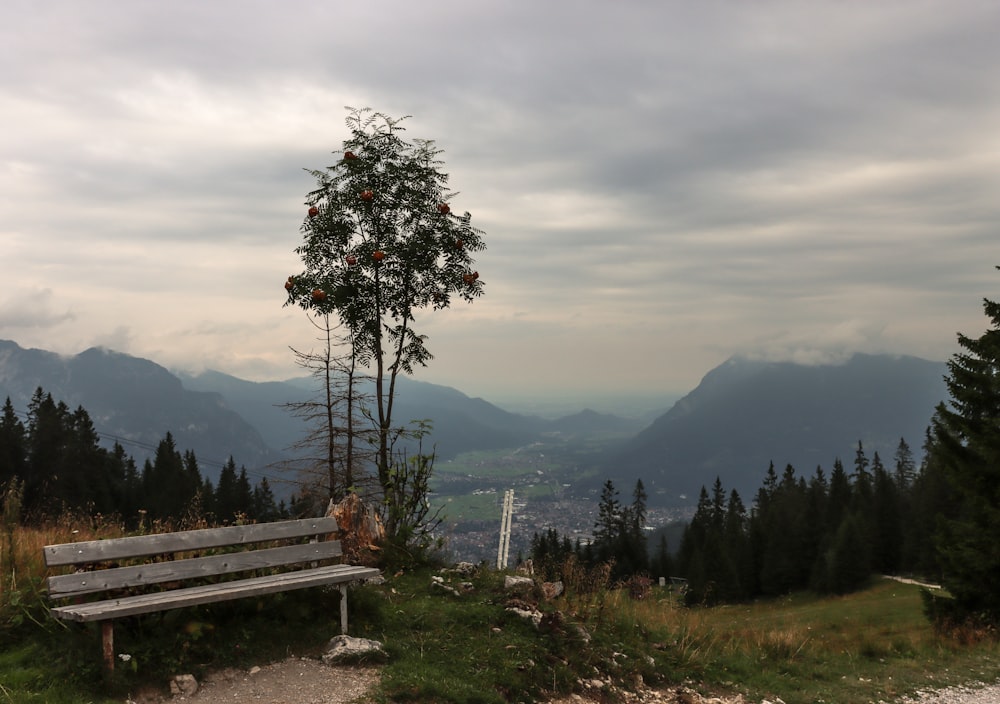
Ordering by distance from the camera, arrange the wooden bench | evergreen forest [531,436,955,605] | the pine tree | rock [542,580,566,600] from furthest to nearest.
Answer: evergreen forest [531,436,955,605], the pine tree, rock [542,580,566,600], the wooden bench

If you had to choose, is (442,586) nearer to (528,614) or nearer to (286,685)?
(528,614)

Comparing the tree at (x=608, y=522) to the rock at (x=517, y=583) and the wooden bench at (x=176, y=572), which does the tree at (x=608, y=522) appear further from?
the wooden bench at (x=176, y=572)

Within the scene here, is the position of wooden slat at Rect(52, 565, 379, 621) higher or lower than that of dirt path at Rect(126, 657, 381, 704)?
higher

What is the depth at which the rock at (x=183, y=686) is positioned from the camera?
7219 millimetres

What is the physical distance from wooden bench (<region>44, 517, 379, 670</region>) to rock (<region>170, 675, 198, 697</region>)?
2.01ft

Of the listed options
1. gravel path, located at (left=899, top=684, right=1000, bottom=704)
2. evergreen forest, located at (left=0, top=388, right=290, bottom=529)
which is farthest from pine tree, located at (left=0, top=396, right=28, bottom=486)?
gravel path, located at (left=899, top=684, right=1000, bottom=704)

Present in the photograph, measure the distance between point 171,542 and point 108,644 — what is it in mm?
1158

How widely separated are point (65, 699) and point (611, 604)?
773 centimetres

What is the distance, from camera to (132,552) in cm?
766

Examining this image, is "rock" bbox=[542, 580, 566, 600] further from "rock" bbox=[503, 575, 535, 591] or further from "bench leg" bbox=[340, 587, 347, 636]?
"bench leg" bbox=[340, 587, 347, 636]

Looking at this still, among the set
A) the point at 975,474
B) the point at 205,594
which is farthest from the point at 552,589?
the point at 975,474

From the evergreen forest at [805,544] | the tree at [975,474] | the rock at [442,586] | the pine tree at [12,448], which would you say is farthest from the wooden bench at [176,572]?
the pine tree at [12,448]

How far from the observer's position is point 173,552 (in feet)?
26.5

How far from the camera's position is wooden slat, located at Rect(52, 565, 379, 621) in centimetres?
699
